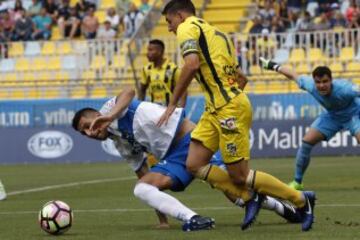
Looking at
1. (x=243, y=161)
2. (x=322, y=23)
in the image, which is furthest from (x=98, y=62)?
(x=243, y=161)

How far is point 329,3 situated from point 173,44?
15.7ft

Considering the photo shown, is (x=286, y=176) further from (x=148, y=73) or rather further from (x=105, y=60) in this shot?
(x=105, y=60)

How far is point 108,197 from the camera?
679 inches

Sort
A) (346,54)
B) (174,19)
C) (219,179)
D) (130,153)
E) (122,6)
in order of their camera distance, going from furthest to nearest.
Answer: (122,6) → (346,54) → (130,153) → (219,179) → (174,19)

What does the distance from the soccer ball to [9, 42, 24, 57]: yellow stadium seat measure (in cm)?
2368

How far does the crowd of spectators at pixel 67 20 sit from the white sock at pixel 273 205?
22.9m

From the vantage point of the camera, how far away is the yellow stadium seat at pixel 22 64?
114ft

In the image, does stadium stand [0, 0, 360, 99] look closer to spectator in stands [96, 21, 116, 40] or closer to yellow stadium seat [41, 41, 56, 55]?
yellow stadium seat [41, 41, 56, 55]

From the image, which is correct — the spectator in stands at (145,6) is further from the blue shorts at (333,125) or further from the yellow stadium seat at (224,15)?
the blue shorts at (333,125)

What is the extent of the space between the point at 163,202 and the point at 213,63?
58.3 inches

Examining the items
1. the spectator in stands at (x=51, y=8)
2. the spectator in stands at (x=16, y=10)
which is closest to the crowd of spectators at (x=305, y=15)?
the spectator in stands at (x=51, y=8)

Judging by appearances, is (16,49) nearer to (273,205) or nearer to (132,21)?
(132,21)

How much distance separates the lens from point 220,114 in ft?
36.6

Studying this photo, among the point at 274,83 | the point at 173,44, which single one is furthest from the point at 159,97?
the point at 173,44
